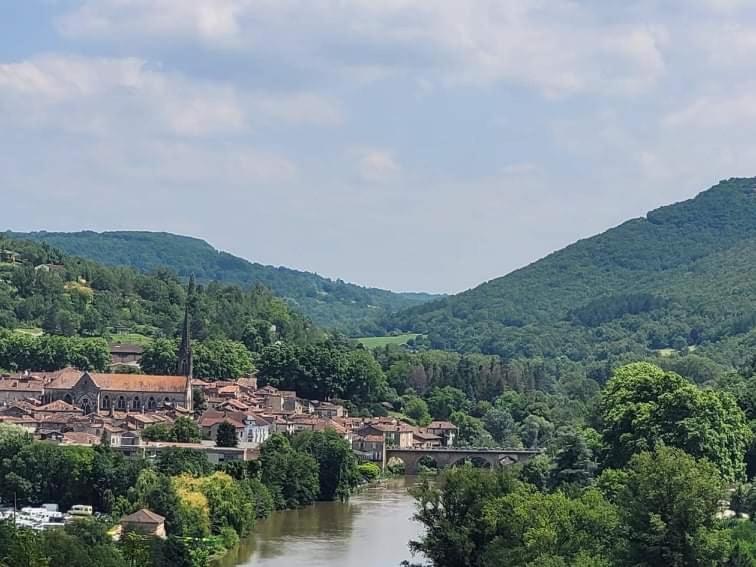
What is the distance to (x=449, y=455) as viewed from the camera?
98.2 meters

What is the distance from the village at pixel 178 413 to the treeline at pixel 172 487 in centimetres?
467

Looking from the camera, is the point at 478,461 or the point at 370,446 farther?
the point at 478,461

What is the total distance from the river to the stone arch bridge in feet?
58.9

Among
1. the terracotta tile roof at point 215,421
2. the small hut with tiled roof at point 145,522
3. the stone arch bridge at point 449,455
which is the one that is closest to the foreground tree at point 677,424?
the small hut with tiled roof at point 145,522

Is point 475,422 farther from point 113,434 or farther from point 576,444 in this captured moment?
point 576,444

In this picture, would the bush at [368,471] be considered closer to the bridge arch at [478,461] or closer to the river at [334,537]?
the bridge arch at [478,461]

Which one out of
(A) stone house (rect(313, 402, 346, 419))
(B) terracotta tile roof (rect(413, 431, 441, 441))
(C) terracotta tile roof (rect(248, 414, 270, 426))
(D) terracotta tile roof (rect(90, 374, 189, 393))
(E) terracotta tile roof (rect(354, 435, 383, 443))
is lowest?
(E) terracotta tile roof (rect(354, 435, 383, 443))

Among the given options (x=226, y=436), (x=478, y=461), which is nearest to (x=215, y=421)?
(x=226, y=436)

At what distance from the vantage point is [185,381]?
338 feet

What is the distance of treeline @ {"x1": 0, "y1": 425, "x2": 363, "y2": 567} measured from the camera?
165ft

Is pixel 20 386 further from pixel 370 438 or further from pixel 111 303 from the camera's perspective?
pixel 111 303

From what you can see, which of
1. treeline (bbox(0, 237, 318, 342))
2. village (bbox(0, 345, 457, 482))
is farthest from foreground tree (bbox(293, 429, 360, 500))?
treeline (bbox(0, 237, 318, 342))

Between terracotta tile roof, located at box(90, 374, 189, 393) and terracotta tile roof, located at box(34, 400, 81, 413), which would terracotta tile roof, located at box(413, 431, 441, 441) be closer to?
terracotta tile roof, located at box(90, 374, 189, 393)

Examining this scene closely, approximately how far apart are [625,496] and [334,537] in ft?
78.1
